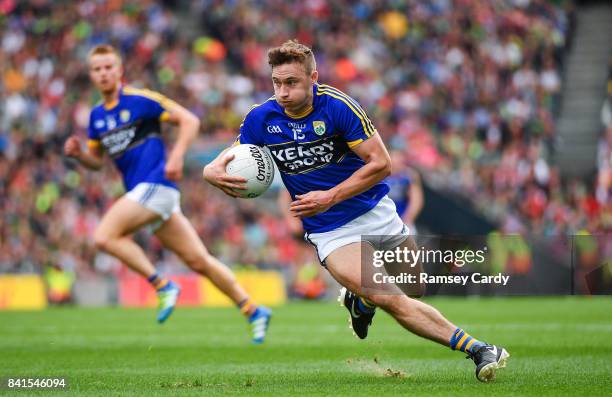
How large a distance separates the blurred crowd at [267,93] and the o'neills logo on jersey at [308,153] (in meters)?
13.8

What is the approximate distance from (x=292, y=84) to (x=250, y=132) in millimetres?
592

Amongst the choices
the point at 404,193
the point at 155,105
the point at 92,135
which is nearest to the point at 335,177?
the point at 155,105

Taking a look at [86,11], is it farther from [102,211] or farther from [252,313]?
[252,313]

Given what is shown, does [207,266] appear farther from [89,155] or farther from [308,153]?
[308,153]

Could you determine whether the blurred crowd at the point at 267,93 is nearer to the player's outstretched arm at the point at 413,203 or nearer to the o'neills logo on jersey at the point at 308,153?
the player's outstretched arm at the point at 413,203

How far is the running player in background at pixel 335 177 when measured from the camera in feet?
22.2

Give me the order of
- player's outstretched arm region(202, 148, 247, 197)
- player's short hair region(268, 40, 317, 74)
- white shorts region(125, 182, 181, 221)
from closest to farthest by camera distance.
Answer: player's short hair region(268, 40, 317, 74)
player's outstretched arm region(202, 148, 247, 197)
white shorts region(125, 182, 181, 221)

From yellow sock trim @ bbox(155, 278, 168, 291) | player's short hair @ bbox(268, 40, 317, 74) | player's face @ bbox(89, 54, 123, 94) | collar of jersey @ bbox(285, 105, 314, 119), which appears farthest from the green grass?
player's face @ bbox(89, 54, 123, 94)

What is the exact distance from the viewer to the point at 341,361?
347 inches

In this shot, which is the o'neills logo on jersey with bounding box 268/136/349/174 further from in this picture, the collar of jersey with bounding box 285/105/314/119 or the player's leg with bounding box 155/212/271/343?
the player's leg with bounding box 155/212/271/343

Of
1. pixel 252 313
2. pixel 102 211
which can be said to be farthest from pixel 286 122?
pixel 102 211

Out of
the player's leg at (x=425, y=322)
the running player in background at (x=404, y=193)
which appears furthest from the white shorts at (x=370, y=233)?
the running player in background at (x=404, y=193)

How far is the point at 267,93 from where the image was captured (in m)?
25.0

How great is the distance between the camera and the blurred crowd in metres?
21.4
